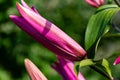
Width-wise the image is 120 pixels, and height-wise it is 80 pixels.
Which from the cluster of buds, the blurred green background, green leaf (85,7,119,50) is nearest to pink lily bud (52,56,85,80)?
the cluster of buds

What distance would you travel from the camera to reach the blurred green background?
10.5ft

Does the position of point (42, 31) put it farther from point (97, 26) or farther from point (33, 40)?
point (33, 40)

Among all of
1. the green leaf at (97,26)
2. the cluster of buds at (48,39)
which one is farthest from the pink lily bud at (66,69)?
the green leaf at (97,26)

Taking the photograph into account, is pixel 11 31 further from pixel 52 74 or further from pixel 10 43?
pixel 52 74

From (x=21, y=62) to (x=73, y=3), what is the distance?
0.83 m

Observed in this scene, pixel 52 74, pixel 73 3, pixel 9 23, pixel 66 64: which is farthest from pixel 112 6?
pixel 73 3

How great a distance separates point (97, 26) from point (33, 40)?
7.04ft

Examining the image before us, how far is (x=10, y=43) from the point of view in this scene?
338 cm

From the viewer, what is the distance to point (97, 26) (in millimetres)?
1243

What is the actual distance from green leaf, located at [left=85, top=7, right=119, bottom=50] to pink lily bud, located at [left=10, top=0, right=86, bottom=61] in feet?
0.14

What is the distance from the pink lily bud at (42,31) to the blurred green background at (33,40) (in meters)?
1.76

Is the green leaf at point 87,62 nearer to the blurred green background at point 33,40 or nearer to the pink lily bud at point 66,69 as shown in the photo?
the pink lily bud at point 66,69

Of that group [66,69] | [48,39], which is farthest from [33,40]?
[48,39]

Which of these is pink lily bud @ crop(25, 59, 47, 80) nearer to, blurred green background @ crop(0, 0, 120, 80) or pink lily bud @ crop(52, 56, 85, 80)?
pink lily bud @ crop(52, 56, 85, 80)
